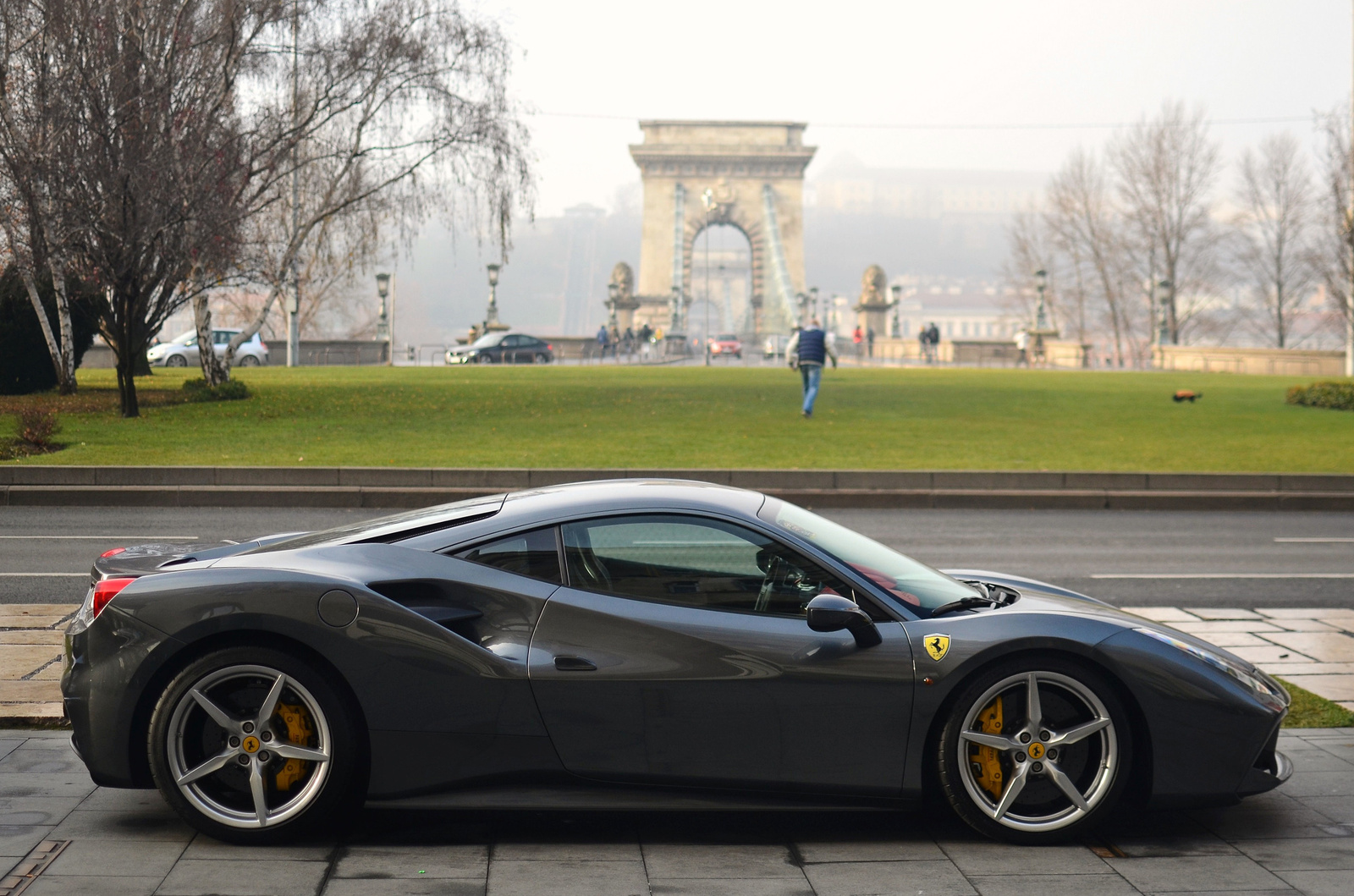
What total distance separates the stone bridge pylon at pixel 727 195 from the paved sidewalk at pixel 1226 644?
9895cm

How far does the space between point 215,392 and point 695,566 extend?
21.7 meters

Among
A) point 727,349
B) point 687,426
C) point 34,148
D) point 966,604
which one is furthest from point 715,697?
point 727,349

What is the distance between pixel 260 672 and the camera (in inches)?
159

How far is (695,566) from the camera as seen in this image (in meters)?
4.24

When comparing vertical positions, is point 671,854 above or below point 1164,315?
below

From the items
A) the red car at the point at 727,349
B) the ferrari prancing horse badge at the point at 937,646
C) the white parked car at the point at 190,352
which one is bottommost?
the ferrari prancing horse badge at the point at 937,646

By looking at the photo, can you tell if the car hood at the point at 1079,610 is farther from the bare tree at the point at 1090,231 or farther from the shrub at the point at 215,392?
the bare tree at the point at 1090,231

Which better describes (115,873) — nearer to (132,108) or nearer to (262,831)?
(262,831)

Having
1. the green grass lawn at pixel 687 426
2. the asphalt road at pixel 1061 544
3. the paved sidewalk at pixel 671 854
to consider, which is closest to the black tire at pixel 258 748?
the paved sidewalk at pixel 671 854

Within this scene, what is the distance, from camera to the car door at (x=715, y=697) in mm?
4016

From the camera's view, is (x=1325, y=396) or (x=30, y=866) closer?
(x=30, y=866)

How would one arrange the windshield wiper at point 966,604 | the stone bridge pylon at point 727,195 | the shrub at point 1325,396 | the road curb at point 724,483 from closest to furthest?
1. the windshield wiper at point 966,604
2. the road curb at point 724,483
3. the shrub at point 1325,396
4. the stone bridge pylon at point 727,195

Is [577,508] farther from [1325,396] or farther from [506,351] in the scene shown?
[506,351]

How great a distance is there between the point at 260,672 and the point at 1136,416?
897 inches
